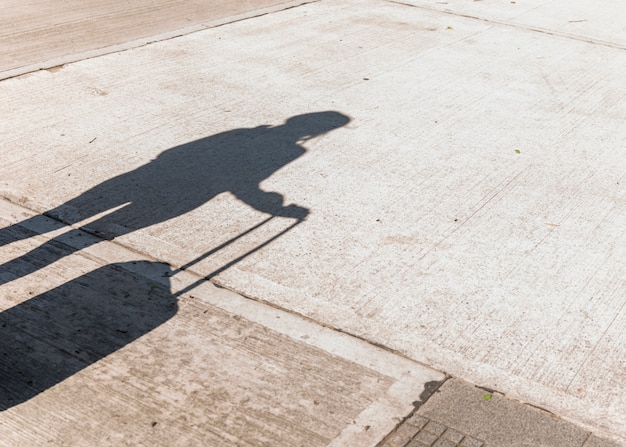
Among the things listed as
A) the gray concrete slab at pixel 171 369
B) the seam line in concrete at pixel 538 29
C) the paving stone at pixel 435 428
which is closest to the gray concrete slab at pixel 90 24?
the seam line in concrete at pixel 538 29

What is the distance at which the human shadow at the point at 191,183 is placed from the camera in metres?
6.64

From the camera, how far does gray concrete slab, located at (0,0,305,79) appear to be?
405 inches

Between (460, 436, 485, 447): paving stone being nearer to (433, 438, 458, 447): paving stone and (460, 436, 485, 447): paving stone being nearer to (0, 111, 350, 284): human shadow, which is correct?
(433, 438, 458, 447): paving stone

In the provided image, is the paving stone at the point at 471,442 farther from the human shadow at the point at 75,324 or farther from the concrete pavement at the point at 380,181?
the human shadow at the point at 75,324

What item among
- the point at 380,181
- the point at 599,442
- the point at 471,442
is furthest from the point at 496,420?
the point at 380,181

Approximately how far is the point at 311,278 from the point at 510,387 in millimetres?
1636

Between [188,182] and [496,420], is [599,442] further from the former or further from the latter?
[188,182]

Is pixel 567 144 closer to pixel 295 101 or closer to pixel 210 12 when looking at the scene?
pixel 295 101

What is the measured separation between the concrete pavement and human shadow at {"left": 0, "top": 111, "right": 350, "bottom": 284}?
23 millimetres

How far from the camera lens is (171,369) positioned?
496 cm

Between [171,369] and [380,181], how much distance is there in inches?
120

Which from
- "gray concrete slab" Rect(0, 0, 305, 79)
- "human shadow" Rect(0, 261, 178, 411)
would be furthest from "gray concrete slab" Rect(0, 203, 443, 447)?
"gray concrete slab" Rect(0, 0, 305, 79)

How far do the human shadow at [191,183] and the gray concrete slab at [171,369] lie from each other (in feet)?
2.14

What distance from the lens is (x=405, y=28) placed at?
1208 centimetres
